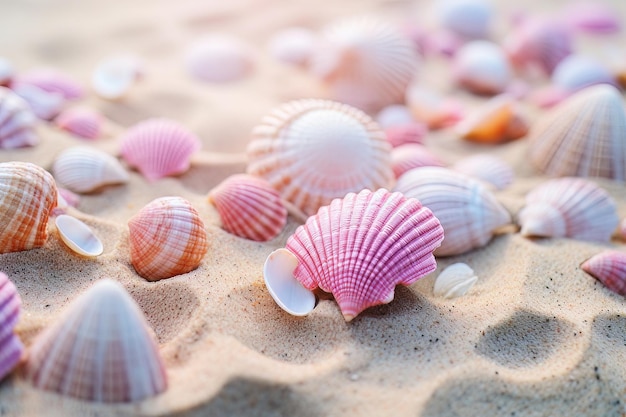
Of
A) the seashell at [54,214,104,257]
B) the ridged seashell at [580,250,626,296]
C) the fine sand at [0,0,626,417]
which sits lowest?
the fine sand at [0,0,626,417]

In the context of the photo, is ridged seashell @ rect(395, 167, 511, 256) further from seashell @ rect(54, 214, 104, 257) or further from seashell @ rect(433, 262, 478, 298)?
seashell @ rect(54, 214, 104, 257)

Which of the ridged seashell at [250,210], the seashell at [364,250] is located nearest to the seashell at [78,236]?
the ridged seashell at [250,210]

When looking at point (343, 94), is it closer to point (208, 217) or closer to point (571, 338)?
point (208, 217)

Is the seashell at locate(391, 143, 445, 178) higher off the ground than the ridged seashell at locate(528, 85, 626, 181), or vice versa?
the ridged seashell at locate(528, 85, 626, 181)

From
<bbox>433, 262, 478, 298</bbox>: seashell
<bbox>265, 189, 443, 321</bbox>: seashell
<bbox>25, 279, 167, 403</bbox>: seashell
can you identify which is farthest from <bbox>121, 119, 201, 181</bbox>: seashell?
<bbox>433, 262, 478, 298</bbox>: seashell

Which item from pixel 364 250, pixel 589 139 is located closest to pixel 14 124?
pixel 364 250

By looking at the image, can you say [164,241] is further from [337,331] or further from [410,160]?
[410,160]

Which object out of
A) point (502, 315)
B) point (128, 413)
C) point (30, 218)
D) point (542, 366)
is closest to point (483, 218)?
point (502, 315)

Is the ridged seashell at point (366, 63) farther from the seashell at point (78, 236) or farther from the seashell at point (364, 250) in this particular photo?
the seashell at point (78, 236)
